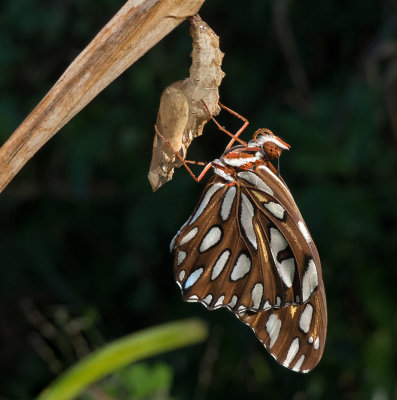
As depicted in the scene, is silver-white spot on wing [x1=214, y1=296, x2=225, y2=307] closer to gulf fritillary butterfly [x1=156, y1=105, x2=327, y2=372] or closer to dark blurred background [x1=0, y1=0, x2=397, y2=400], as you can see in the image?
gulf fritillary butterfly [x1=156, y1=105, x2=327, y2=372]

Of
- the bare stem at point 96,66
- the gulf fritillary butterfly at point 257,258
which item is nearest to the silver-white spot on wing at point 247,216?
the gulf fritillary butterfly at point 257,258

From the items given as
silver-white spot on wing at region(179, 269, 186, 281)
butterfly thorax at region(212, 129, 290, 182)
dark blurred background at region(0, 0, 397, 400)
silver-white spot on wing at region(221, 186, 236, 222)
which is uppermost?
butterfly thorax at region(212, 129, 290, 182)

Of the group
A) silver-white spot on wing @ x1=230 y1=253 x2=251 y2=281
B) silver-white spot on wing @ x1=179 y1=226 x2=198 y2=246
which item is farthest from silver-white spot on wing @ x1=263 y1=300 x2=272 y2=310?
silver-white spot on wing @ x1=179 y1=226 x2=198 y2=246

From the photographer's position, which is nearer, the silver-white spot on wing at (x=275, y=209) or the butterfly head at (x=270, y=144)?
the butterfly head at (x=270, y=144)

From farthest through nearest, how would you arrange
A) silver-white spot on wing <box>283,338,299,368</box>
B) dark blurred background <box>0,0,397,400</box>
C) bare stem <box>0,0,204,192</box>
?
dark blurred background <box>0,0,397,400</box> → silver-white spot on wing <box>283,338,299,368</box> → bare stem <box>0,0,204,192</box>

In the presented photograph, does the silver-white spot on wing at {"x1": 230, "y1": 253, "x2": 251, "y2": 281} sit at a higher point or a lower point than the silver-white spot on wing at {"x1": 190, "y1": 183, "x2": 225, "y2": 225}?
lower

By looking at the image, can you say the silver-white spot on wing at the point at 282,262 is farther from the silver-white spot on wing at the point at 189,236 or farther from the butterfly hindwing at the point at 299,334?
the silver-white spot on wing at the point at 189,236

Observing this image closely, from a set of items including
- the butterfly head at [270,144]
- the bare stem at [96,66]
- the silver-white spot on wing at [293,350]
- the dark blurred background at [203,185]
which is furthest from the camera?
the dark blurred background at [203,185]

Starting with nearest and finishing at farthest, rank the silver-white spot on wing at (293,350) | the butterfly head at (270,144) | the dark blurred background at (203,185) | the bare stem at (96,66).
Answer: the bare stem at (96,66) → the butterfly head at (270,144) → the silver-white spot on wing at (293,350) → the dark blurred background at (203,185)
